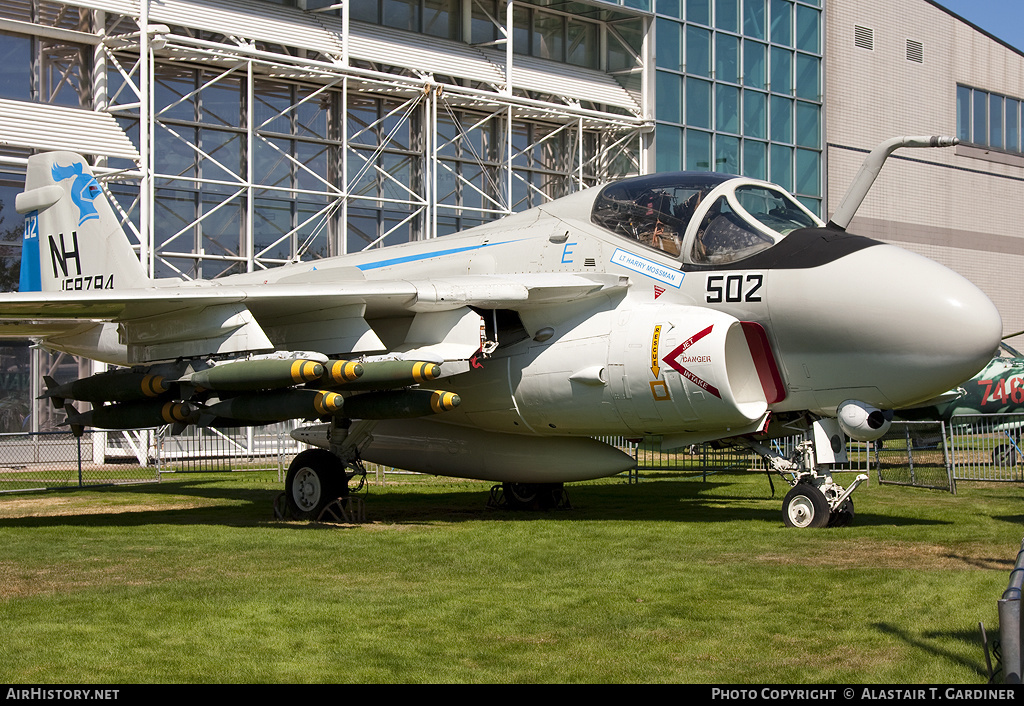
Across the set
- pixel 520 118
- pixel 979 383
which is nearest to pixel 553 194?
pixel 520 118

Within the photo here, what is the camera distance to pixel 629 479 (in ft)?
61.8

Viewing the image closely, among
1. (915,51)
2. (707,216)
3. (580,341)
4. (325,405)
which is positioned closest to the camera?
(325,405)

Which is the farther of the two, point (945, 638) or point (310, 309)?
point (310, 309)

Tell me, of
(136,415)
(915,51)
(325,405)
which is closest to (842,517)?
(325,405)

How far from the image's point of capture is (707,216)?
10688mm

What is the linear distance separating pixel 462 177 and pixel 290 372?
18.6 meters

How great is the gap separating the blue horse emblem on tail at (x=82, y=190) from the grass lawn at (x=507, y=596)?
459cm

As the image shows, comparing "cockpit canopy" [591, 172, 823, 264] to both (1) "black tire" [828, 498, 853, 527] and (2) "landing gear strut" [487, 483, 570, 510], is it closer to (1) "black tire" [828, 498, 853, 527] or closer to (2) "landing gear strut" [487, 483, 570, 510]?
(1) "black tire" [828, 498, 853, 527]

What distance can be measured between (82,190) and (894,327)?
1142cm

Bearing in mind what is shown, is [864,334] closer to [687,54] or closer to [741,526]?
[741,526]

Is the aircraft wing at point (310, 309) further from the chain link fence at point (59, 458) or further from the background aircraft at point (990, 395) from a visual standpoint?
the background aircraft at point (990, 395)

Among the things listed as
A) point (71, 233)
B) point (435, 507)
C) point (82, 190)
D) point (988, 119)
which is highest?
point (988, 119)

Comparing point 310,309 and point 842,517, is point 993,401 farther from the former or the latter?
point 310,309

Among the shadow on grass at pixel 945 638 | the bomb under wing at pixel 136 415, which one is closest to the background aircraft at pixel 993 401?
the bomb under wing at pixel 136 415
